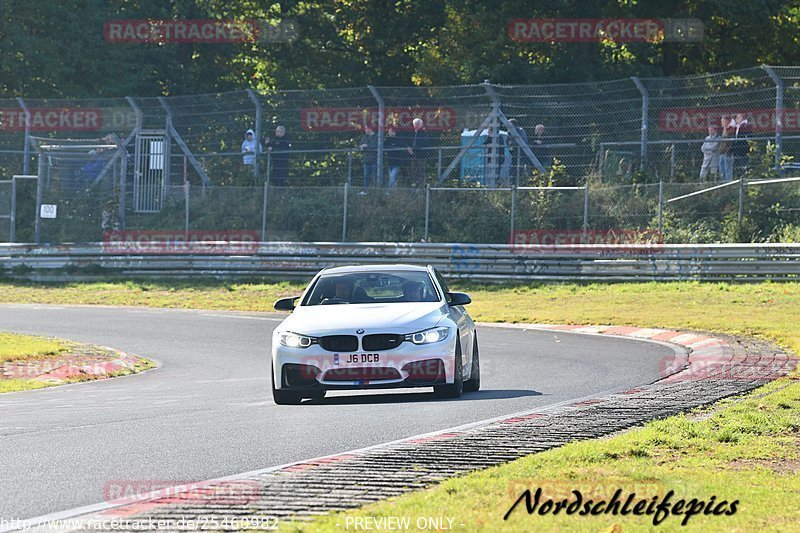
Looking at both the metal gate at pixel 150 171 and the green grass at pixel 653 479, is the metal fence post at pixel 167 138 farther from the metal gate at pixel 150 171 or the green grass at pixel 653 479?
the green grass at pixel 653 479

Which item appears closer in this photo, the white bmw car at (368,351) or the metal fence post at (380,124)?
the white bmw car at (368,351)

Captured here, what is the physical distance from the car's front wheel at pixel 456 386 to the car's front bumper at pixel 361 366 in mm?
195

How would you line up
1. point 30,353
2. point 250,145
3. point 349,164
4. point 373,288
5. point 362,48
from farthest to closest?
point 362,48 → point 250,145 → point 349,164 → point 30,353 → point 373,288

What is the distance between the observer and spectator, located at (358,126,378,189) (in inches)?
1275

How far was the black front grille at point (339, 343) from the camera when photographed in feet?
43.9

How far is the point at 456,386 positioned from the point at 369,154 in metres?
19.4

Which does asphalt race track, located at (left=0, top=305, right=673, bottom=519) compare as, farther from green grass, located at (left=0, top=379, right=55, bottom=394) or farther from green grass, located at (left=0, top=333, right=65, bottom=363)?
green grass, located at (left=0, top=333, right=65, bottom=363)

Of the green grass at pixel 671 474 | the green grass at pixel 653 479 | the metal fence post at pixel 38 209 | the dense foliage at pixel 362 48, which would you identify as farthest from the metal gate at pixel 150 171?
the green grass at pixel 653 479

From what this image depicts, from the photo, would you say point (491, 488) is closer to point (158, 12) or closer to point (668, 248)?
point (668, 248)

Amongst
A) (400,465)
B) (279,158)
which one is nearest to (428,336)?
(400,465)

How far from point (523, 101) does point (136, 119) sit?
10.1 meters

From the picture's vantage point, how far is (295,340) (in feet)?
44.3

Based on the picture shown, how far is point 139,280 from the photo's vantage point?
113 feet

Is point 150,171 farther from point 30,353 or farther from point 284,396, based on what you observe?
point 284,396
